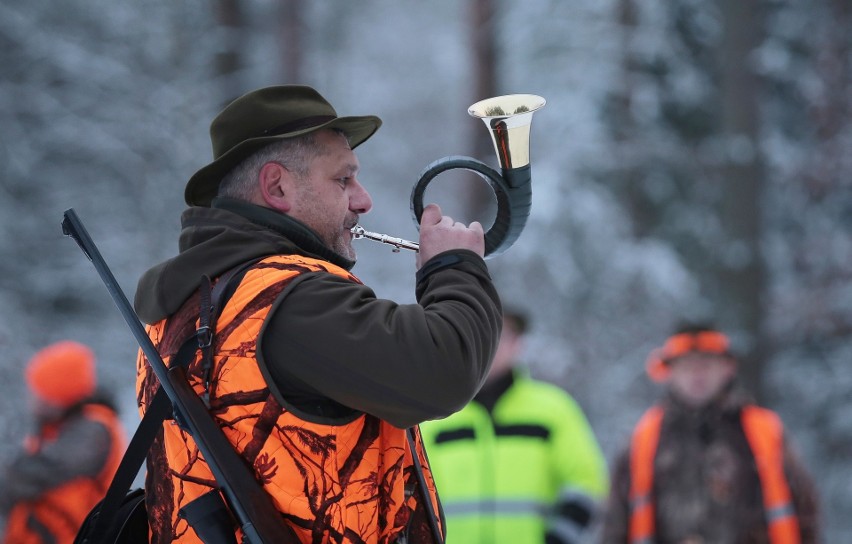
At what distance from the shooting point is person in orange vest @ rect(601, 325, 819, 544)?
4.93 m

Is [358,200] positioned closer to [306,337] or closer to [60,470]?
[306,337]

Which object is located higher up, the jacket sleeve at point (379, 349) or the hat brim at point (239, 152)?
the hat brim at point (239, 152)

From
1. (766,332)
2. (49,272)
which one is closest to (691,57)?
(766,332)

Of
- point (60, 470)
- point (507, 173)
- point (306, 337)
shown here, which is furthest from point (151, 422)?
point (60, 470)

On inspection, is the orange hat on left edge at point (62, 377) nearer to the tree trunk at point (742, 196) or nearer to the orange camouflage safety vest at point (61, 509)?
the orange camouflage safety vest at point (61, 509)

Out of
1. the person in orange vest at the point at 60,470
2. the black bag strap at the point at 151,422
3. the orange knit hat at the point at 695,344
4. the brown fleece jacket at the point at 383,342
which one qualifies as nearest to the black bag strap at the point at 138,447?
the black bag strap at the point at 151,422

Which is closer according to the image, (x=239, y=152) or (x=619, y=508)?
(x=239, y=152)

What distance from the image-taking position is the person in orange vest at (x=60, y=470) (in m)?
4.69

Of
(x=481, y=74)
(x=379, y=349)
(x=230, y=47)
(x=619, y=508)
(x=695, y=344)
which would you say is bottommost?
(x=619, y=508)

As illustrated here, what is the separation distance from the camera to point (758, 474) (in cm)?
500

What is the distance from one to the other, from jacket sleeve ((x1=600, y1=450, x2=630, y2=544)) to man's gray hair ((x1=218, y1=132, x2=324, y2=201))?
340 cm

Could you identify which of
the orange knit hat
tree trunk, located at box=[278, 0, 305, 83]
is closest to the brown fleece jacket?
the orange knit hat

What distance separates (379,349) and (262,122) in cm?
66

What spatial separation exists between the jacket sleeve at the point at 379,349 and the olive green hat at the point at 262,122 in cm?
40
